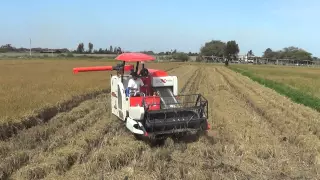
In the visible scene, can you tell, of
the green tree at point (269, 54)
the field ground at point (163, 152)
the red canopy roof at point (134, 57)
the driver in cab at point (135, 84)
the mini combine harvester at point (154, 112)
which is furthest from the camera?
the green tree at point (269, 54)

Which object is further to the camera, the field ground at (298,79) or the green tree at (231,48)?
the green tree at (231,48)

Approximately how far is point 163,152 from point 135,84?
279cm

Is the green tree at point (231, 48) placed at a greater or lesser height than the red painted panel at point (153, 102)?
greater

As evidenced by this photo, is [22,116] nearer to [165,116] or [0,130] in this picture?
[0,130]

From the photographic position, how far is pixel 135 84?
10312 mm

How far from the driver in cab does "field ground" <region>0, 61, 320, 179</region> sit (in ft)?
3.49

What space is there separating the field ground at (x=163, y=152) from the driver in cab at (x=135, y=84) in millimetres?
1064

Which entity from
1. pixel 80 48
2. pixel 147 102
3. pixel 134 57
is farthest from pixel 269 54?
pixel 147 102

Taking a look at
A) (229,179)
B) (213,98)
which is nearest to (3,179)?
(229,179)

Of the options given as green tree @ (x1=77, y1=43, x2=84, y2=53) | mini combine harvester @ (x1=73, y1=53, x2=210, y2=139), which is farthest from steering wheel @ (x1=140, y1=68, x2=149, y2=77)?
green tree @ (x1=77, y1=43, x2=84, y2=53)

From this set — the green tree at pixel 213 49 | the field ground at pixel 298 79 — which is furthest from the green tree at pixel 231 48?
the field ground at pixel 298 79

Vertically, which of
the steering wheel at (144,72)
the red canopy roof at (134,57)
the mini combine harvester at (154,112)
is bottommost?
the mini combine harvester at (154,112)

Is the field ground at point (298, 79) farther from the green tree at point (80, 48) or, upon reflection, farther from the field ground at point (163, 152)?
the green tree at point (80, 48)

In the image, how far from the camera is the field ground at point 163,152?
22.5 feet
